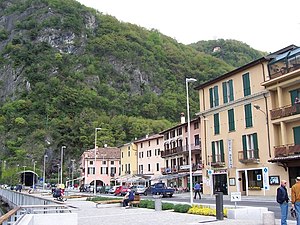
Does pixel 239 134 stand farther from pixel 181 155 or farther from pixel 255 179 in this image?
pixel 181 155

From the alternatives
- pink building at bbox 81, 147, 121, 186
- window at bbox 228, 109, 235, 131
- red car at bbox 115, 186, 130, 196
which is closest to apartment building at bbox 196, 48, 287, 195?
window at bbox 228, 109, 235, 131

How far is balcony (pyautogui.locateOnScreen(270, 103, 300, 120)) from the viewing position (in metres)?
31.9

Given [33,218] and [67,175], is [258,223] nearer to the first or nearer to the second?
[33,218]

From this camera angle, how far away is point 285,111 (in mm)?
33000

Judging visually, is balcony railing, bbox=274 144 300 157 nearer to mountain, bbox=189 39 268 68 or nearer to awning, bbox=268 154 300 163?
awning, bbox=268 154 300 163

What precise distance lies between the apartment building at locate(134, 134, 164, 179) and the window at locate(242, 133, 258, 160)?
99.5 ft

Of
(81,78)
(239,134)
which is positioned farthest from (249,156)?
(81,78)

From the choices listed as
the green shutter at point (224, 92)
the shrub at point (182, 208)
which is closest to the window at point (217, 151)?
the green shutter at point (224, 92)

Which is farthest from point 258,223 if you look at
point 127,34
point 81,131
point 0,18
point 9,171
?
point 0,18

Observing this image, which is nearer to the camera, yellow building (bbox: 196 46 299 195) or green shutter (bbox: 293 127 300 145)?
green shutter (bbox: 293 127 300 145)

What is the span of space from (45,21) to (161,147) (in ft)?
332

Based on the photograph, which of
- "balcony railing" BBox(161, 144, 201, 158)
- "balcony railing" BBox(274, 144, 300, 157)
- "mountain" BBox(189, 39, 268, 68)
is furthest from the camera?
"mountain" BBox(189, 39, 268, 68)

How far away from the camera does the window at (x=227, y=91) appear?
40.6 metres

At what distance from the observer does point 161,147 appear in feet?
221
